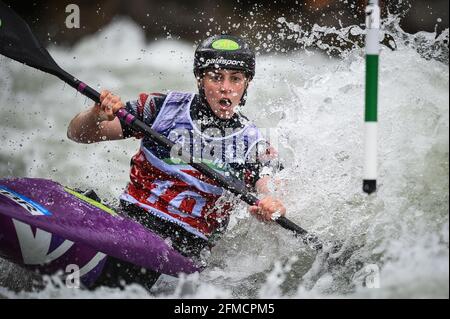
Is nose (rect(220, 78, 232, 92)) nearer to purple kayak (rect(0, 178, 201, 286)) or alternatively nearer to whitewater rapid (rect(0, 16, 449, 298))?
whitewater rapid (rect(0, 16, 449, 298))

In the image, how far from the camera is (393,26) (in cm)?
326

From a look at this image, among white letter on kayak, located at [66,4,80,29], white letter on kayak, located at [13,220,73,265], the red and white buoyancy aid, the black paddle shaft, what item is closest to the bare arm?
the black paddle shaft

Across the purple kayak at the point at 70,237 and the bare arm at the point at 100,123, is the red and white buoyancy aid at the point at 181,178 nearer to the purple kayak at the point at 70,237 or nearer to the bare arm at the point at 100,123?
the bare arm at the point at 100,123

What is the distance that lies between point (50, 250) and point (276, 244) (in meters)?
1.11

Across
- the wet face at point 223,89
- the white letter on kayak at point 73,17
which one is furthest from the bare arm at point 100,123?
the white letter on kayak at point 73,17

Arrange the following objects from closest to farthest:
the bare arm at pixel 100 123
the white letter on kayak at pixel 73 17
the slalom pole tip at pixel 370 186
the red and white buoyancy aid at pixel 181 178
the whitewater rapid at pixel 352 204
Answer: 1. the slalom pole tip at pixel 370 186
2. the whitewater rapid at pixel 352 204
3. the bare arm at pixel 100 123
4. the red and white buoyancy aid at pixel 181 178
5. the white letter on kayak at pixel 73 17

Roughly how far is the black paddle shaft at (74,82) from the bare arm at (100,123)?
1.5 inches

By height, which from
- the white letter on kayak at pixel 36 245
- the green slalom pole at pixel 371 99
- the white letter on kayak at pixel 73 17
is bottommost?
the white letter on kayak at pixel 36 245

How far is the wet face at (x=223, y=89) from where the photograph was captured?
3.02 m

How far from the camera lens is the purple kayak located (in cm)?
243

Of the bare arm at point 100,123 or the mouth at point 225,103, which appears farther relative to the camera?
the mouth at point 225,103

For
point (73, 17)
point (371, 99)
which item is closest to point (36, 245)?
point (371, 99)

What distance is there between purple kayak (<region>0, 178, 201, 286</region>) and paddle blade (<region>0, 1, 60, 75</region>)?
645mm

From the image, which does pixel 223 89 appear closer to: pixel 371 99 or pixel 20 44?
pixel 371 99
